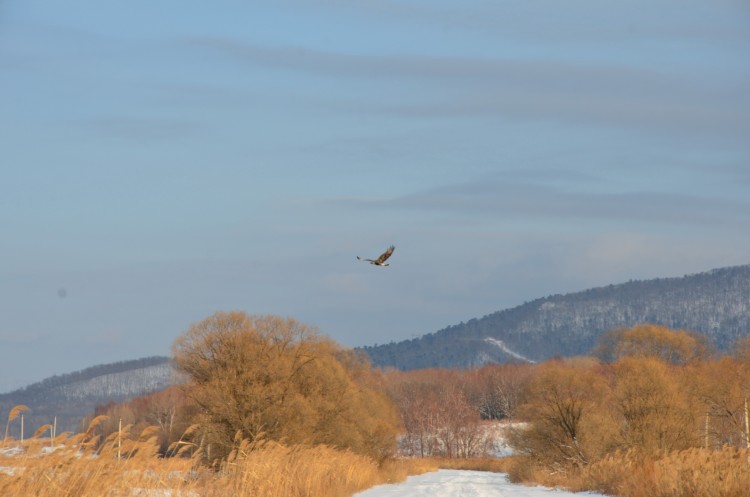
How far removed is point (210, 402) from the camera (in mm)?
52156

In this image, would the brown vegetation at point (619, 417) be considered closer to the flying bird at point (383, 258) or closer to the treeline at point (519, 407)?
the treeline at point (519, 407)

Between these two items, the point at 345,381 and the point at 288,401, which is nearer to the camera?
the point at 288,401

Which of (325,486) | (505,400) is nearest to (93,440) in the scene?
(325,486)

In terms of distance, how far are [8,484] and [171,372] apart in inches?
1821

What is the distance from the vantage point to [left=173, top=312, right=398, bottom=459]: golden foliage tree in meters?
51.8

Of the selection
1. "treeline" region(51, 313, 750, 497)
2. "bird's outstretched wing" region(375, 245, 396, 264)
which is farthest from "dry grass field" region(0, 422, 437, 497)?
"treeline" region(51, 313, 750, 497)

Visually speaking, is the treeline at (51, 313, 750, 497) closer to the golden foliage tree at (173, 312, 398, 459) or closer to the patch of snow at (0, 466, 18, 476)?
the golden foliage tree at (173, 312, 398, 459)

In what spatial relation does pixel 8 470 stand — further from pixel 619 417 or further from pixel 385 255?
pixel 619 417

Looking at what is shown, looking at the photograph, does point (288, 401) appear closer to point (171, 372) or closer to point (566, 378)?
point (171, 372)

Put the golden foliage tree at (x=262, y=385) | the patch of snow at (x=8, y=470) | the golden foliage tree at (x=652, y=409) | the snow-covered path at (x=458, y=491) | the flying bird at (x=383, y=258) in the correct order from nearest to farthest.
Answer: the patch of snow at (x=8, y=470), the flying bird at (x=383, y=258), the snow-covered path at (x=458, y=491), the golden foliage tree at (x=262, y=385), the golden foliage tree at (x=652, y=409)

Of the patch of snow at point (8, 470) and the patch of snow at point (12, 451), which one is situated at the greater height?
the patch of snow at point (12, 451)

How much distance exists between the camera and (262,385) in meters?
53.2

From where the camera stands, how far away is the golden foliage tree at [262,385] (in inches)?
2040

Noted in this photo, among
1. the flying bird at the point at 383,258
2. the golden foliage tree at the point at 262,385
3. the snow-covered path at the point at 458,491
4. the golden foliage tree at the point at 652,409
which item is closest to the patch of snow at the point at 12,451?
the flying bird at the point at 383,258
